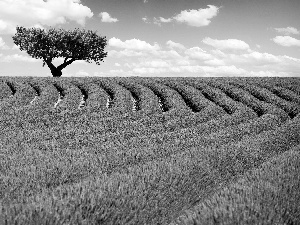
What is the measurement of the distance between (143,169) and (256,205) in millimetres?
2416

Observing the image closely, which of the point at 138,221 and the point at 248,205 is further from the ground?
the point at 248,205

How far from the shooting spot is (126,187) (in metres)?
4.89

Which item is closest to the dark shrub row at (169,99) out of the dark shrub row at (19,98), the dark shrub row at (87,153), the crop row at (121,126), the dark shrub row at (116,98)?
the crop row at (121,126)

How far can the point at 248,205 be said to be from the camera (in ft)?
12.9

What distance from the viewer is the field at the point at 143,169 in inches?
154

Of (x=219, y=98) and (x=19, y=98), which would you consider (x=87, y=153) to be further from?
(x=219, y=98)

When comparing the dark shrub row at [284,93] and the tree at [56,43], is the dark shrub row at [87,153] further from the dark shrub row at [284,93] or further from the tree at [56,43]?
the tree at [56,43]

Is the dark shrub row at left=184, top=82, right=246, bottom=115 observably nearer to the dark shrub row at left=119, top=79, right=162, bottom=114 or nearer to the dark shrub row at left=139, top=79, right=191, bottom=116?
the dark shrub row at left=139, top=79, right=191, bottom=116

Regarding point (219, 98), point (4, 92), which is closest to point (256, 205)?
point (219, 98)

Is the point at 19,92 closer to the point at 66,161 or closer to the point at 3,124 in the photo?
the point at 3,124

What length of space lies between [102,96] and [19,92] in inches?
209

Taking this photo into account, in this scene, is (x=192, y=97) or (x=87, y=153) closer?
(x=87, y=153)

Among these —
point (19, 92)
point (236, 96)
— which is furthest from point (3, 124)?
point (236, 96)

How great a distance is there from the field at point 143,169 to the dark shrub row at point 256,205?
0.6 inches
